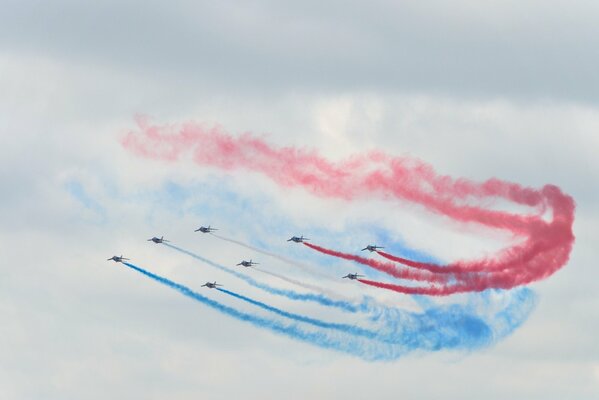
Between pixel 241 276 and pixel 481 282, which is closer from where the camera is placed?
pixel 481 282

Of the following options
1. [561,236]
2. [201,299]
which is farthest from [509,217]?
[201,299]

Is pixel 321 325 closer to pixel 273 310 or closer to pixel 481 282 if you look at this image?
pixel 273 310

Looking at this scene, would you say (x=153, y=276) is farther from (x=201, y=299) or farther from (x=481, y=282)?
(x=481, y=282)

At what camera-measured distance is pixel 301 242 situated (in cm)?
18875

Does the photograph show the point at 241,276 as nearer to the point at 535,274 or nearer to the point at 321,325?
the point at 321,325

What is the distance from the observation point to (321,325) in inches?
7343

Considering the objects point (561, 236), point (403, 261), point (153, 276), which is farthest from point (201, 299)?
point (561, 236)

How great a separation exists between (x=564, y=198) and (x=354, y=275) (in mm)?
24865

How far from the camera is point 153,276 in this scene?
7589 inches

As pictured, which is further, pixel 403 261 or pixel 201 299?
pixel 201 299

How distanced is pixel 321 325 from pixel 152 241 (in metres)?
19.6

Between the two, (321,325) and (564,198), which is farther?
(321,325)

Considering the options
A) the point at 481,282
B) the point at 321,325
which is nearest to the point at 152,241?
the point at 321,325

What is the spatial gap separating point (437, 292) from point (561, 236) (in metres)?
13.2
